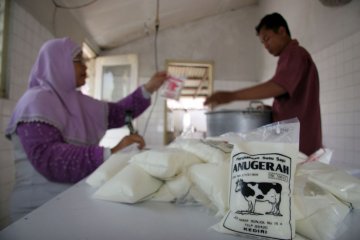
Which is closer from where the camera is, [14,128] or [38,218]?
[38,218]

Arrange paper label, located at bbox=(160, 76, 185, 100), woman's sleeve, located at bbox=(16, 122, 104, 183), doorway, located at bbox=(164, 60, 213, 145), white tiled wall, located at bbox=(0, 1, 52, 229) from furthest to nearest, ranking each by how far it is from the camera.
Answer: doorway, located at bbox=(164, 60, 213, 145)
white tiled wall, located at bbox=(0, 1, 52, 229)
paper label, located at bbox=(160, 76, 185, 100)
woman's sleeve, located at bbox=(16, 122, 104, 183)

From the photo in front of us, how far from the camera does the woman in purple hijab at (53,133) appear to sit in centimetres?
78

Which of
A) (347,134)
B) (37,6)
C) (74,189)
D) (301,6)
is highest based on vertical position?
(37,6)

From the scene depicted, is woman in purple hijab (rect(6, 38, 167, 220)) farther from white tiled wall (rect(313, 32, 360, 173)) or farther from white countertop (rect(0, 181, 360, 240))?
white tiled wall (rect(313, 32, 360, 173))

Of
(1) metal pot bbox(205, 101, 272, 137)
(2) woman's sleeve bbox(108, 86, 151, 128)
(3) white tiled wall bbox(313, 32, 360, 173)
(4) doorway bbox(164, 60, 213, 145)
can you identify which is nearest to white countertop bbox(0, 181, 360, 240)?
(1) metal pot bbox(205, 101, 272, 137)

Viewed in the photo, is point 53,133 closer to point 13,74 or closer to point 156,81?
point 156,81

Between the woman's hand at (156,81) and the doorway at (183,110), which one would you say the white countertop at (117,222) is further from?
the doorway at (183,110)

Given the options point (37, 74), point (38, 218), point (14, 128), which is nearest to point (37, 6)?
point (37, 74)

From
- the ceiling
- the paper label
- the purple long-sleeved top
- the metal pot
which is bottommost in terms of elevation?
the purple long-sleeved top

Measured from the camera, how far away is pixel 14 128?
825mm

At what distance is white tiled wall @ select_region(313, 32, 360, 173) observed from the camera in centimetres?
144

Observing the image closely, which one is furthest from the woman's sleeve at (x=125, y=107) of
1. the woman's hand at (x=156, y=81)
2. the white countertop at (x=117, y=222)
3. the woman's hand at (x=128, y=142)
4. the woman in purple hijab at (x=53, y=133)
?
the white countertop at (x=117, y=222)

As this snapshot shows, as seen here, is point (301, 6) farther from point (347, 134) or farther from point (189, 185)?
point (189, 185)

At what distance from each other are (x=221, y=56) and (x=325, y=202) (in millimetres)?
3174
